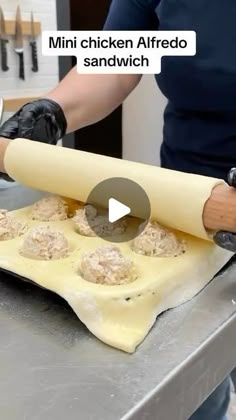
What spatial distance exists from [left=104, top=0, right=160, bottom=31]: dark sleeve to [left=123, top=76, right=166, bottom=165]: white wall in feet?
3.94

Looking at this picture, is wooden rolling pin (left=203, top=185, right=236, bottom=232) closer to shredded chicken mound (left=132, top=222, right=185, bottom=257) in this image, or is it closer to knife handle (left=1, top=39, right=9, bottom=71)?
shredded chicken mound (left=132, top=222, right=185, bottom=257)

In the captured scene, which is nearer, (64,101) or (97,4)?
(64,101)

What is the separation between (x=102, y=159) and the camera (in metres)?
0.58

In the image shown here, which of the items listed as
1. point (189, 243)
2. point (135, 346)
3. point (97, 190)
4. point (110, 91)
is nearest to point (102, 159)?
point (97, 190)

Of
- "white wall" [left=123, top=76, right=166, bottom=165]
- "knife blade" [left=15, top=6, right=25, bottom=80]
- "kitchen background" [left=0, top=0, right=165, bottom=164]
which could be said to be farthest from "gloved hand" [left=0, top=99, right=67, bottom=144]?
"white wall" [left=123, top=76, right=166, bottom=165]

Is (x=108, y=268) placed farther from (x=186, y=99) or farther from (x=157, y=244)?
(x=186, y=99)

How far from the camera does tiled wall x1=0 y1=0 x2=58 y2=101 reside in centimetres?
163

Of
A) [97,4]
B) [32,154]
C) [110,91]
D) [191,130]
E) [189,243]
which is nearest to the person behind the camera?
[189,243]

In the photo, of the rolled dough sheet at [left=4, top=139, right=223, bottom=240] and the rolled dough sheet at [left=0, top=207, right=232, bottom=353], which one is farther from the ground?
the rolled dough sheet at [left=4, top=139, right=223, bottom=240]

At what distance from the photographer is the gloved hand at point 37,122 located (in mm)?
763

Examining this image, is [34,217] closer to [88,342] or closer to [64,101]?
[88,342]

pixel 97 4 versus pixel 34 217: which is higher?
pixel 97 4

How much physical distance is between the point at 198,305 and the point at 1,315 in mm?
176

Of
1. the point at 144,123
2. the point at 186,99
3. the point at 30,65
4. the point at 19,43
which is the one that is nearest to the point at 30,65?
the point at 30,65
